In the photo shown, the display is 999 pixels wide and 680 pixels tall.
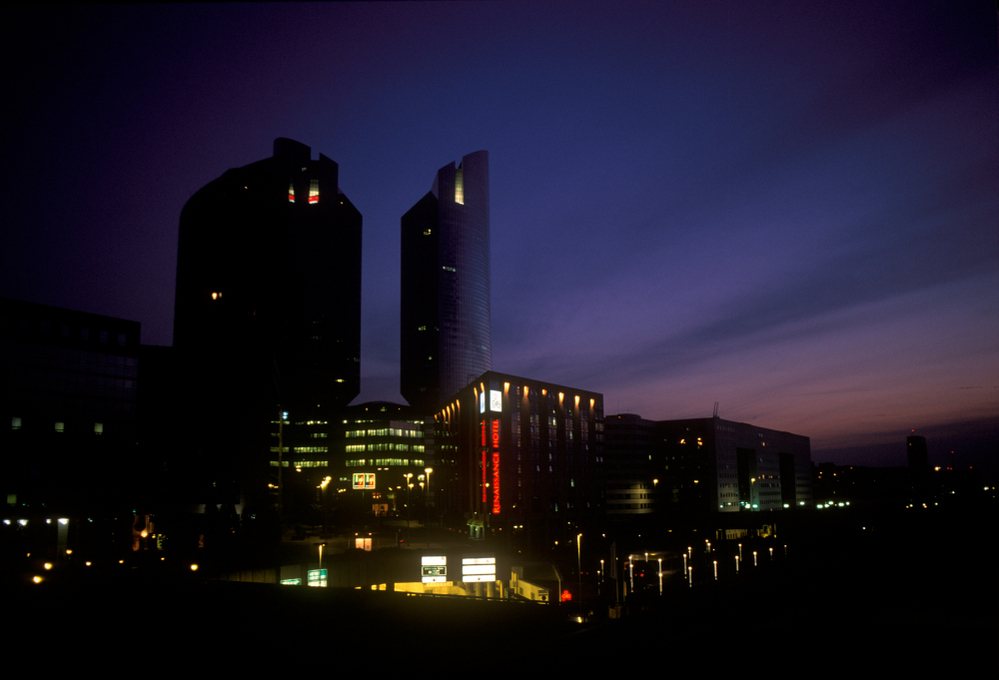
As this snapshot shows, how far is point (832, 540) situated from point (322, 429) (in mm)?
123409

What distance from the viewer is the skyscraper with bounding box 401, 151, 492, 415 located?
602 ft

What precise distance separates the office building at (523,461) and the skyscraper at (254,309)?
3365 cm

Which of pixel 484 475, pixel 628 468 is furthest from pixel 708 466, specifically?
pixel 484 475

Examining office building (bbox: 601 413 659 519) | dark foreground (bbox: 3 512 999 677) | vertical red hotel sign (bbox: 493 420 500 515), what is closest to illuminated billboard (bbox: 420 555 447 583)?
dark foreground (bbox: 3 512 999 677)

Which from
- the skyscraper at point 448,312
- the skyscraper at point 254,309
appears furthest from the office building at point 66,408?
the skyscraper at point 448,312

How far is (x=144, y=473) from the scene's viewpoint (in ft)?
205

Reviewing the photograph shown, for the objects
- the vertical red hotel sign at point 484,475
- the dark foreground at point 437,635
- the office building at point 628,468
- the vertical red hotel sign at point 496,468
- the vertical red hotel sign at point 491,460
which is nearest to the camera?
the dark foreground at point 437,635

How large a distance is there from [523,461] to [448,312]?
9966 cm

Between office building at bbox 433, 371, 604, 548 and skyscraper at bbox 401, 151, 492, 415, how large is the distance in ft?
250

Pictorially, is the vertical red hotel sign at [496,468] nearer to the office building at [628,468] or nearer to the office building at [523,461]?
the office building at [523,461]

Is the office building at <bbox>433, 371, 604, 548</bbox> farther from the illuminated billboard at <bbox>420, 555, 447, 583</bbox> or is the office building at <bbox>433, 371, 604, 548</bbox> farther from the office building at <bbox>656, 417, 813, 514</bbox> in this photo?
the office building at <bbox>656, 417, 813, 514</bbox>

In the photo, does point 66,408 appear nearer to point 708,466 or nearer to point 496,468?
point 496,468

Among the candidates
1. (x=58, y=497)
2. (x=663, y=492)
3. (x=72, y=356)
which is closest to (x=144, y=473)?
(x=58, y=497)

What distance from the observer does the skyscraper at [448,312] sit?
183625 mm
